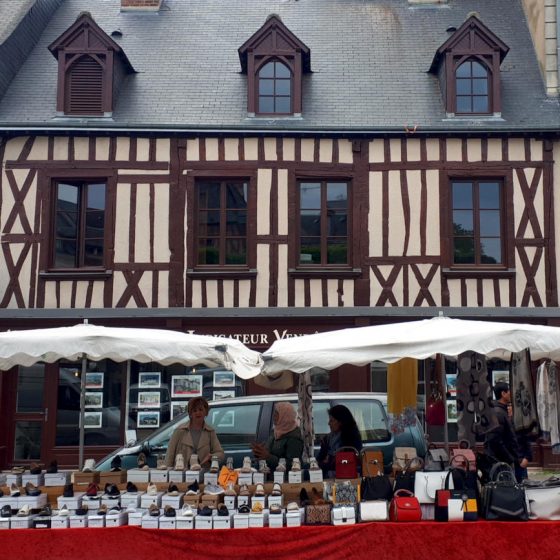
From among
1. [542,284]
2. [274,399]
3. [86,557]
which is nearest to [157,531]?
[86,557]

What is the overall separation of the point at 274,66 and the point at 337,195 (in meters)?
2.64

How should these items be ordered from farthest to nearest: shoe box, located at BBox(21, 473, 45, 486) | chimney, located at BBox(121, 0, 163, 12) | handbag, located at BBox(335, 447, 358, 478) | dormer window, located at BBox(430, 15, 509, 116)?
chimney, located at BBox(121, 0, 163, 12) → dormer window, located at BBox(430, 15, 509, 116) → handbag, located at BBox(335, 447, 358, 478) → shoe box, located at BBox(21, 473, 45, 486)

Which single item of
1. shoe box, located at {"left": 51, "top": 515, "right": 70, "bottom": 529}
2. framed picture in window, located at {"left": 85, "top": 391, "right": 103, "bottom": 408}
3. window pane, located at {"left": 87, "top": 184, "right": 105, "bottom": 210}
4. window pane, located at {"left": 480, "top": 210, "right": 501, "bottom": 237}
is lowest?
shoe box, located at {"left": 51, "top": 515, "right": 70, "bottom": 529}

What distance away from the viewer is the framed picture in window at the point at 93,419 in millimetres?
12766

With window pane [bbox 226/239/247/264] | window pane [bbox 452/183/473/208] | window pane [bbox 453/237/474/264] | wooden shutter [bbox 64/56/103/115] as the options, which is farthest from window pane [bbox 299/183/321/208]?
wooden shutter [bbox 64/56/103/115]

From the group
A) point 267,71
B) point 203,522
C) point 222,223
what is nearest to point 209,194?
point 222,223

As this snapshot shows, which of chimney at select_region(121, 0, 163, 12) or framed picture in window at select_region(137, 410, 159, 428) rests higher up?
chimney at select_region(121, 0, 163, 12)

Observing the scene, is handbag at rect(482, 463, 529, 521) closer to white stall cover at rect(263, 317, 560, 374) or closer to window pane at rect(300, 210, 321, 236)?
white stall cover at rect(263, 317, 560, 374)

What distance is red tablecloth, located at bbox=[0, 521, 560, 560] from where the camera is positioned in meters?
5.43

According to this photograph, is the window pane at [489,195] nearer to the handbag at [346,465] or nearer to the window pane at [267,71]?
the window pane at [267,71]

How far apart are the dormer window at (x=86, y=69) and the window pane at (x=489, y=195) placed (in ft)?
21.1

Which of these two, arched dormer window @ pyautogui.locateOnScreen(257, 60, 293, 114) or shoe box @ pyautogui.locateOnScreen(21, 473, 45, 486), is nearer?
shoe box @ pyautogui.locateOnScreen(21, 473, 45, 486)

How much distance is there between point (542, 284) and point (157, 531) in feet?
28.6

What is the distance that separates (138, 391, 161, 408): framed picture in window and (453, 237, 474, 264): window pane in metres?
5.37
